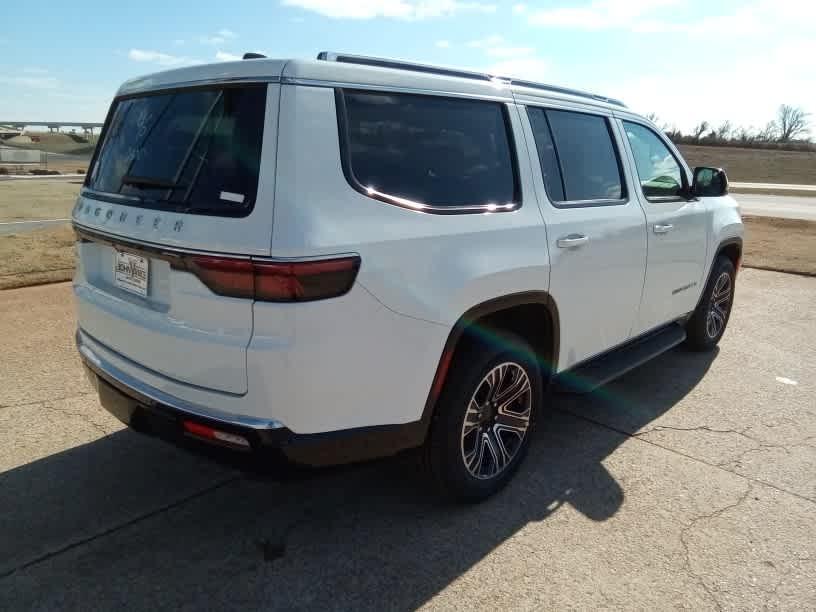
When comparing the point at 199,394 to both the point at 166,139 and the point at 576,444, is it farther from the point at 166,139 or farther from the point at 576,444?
the point at 576,444

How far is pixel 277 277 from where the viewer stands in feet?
6.84

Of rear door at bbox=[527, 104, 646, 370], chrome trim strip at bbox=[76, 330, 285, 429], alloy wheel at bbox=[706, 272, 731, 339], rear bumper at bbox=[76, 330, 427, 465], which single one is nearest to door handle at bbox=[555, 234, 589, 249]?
rear door at bbox=[527, 104, 646, 370]

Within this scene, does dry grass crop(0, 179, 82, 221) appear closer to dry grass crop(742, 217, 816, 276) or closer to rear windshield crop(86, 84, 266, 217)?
rear windshield crop(86, 84, 266, 217)

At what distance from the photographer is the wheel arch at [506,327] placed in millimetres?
2602

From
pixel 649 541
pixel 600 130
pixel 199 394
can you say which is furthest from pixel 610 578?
pixel 600 130

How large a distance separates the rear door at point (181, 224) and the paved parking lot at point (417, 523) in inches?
24.2

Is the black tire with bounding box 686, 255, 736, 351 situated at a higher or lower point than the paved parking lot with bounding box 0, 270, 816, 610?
higher

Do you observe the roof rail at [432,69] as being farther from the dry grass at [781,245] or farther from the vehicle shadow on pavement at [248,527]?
the dry grass at [781,245]

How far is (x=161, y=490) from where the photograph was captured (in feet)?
10.3

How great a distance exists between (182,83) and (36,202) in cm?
1632

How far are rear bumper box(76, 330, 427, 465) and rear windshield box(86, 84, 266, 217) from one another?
756mm

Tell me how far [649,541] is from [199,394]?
6.96ft

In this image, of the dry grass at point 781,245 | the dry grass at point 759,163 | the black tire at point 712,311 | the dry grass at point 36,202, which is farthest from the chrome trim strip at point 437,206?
the dry grass at point 759,163

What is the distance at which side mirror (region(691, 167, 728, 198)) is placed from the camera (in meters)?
4.70
